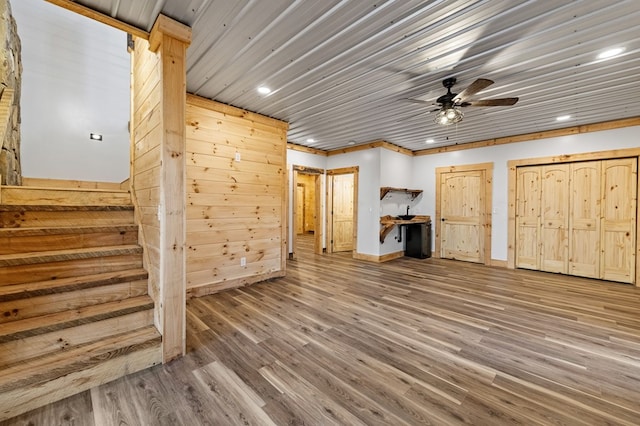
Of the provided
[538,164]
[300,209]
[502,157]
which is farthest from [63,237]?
[300,209]

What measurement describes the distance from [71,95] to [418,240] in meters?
7.16

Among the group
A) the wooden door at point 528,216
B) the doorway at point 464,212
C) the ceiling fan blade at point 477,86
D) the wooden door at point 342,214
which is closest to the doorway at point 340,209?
the wooden door at point 342,214

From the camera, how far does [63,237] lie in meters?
2.26

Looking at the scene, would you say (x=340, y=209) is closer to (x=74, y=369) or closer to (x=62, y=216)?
(x=62, y=216)

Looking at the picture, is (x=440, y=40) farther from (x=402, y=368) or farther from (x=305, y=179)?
(x=305, y=179)

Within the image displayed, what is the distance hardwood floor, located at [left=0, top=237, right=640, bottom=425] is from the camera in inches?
61.8

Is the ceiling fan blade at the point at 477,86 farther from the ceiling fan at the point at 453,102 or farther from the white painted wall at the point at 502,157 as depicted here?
the white painted wall at the point at 502,157

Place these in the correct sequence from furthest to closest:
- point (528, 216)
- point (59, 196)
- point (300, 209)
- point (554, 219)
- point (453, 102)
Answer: point (300, 209) → point (528, 216) → point (554, 219) → point (453, 102) → point (59, 196)

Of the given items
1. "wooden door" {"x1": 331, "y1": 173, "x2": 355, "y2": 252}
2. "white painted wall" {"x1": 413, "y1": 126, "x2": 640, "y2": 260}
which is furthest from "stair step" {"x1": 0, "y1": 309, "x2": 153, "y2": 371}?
"white painted wall" {"x1": 413, "y1": 126, "x2": 640, "y2": 260}

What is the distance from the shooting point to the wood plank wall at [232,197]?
3525mm

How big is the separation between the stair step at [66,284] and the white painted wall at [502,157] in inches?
240

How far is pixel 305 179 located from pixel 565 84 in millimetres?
8759

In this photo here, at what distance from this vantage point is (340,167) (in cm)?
658

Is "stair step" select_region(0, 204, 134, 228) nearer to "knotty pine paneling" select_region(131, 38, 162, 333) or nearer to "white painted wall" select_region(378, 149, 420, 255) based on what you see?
"knotty pine paneling" select_region(131, 38, 162, 333)
